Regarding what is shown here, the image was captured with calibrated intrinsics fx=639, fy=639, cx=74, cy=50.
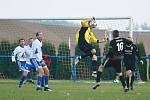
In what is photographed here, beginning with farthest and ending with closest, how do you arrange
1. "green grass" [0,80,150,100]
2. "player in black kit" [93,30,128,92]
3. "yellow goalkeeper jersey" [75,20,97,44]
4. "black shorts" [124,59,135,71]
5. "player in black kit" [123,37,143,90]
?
"yellow goalkeeper jersey" [75,20,97,44]
"black shorts" [124,59,135,71]
"player in black kit" [123,37,143,90]
"player in black kit" [93,30,128,92]
"green grass" [0,80,150,100]

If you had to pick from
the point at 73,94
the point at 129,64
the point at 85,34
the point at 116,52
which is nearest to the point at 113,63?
the point at 116,52

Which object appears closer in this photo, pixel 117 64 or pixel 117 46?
pixel 117 46

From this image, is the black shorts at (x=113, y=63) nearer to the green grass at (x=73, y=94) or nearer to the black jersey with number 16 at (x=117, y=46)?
the black jersey with number 16 at (x=117, y=46)

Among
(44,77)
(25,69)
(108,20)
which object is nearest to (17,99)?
(44,77)

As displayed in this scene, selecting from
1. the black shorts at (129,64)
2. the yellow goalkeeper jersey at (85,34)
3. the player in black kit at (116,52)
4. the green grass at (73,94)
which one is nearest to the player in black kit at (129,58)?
the black shorts at (129,64)

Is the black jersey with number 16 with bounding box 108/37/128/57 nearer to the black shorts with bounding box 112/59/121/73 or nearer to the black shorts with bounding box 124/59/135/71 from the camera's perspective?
the black shorts with bounding box 112/59/121/73

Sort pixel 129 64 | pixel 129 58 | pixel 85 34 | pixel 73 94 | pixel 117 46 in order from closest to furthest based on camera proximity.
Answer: pixel 73 94 → pixel 117 46 → pixel 129 64 → pixel 129 58 → pixel 85 34

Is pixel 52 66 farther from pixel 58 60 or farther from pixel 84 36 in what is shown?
pixel 84 36

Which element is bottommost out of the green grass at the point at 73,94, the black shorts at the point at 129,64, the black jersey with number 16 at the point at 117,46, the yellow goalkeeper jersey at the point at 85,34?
the green grass at the point at 73,94

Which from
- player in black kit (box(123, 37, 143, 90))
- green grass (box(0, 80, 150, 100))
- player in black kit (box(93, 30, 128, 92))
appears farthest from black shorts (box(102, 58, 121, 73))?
green grass (box(0, 80, 150, 100))

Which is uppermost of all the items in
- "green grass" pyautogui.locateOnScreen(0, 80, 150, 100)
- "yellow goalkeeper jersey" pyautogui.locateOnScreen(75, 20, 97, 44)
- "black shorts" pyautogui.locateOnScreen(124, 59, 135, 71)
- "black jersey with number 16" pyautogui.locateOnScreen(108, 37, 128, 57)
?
"yellow goalkeeper jersey" pyautogui.locateOnScreen(75, 20, 97, 44)

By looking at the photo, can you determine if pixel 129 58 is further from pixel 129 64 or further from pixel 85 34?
pixel 85 34

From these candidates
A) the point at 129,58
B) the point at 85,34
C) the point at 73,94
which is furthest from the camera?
the point at 85,34

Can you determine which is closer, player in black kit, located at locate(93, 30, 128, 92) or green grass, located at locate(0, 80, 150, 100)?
green grass, located at locate(0, 80, 150, 100)
